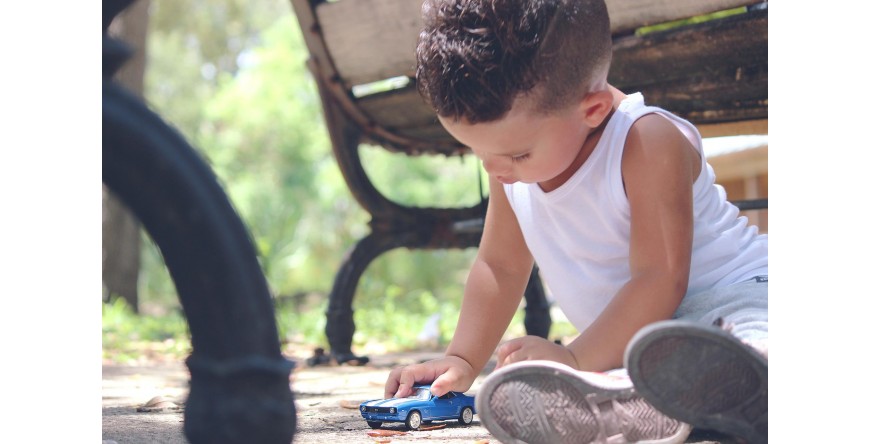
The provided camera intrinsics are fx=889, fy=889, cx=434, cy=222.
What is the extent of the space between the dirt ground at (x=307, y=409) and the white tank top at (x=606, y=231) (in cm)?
32

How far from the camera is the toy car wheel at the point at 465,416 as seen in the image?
5.24 ft

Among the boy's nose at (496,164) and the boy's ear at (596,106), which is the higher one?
the boy's ear at (596,106)

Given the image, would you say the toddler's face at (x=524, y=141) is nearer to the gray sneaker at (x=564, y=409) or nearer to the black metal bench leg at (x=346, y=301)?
the gray sneaker at (x=564, y=409)

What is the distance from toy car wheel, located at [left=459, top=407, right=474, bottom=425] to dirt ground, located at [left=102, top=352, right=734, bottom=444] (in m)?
0.01

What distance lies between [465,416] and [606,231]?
Result: 0.42 meters

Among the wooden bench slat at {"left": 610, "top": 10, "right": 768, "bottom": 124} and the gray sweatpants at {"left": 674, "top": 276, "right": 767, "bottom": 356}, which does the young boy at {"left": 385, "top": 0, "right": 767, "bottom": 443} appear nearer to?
the gray sweatpants at {"left": 674, "top": 276, "right": 767, "bottom": 356}

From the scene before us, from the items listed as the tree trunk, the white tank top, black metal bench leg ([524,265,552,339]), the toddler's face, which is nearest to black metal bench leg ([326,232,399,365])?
black metal bench leg ([524,265,552,339])

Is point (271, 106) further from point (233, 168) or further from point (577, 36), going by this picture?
point (577, 36)

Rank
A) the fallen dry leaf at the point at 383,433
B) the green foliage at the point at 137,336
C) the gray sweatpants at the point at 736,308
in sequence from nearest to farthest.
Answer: the gray sweatpants at the point at 736,308
the fallen dry leaf at the point at 383,433
the green foliage at the point at 137,336

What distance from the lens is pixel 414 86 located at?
2.74 m

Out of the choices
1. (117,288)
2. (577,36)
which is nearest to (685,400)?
(577,36)

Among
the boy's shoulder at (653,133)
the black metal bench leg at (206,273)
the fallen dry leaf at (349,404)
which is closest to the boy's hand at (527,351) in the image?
the boy's shoulder at (653,133)
